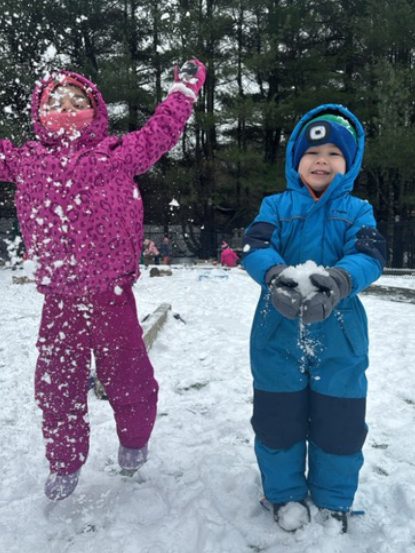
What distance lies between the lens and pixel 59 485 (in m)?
2.01

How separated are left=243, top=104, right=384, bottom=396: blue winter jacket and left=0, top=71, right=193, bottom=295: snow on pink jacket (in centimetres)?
56

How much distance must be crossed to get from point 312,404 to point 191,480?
0.74 m

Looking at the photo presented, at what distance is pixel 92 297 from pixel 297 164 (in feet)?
3.44

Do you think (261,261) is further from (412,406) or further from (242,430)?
(412,406)

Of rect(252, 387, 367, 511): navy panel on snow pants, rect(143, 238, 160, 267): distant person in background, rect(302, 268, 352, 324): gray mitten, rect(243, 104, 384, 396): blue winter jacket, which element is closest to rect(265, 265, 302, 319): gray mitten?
rect(302, 268, 352, 324): gray mitten

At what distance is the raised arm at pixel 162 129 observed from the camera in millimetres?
2072

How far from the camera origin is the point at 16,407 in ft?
10.0

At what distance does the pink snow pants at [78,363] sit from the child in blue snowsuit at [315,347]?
552mm

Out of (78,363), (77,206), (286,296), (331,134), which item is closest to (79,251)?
(77,206)

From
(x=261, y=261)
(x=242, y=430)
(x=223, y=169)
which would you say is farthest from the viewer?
(x=223, y=169)

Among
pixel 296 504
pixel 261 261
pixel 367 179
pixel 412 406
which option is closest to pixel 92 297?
pixel 261 261

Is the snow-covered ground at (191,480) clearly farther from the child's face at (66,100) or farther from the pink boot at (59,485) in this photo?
the child's face at (66,100)

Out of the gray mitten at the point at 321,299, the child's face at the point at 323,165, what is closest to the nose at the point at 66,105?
the child's face at the point at 323,165

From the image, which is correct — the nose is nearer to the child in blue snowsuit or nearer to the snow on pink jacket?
the snow on pink jacket
